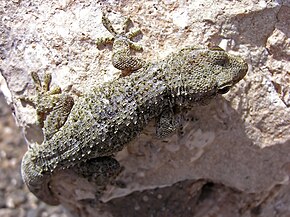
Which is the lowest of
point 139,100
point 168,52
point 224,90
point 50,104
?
point 50,104

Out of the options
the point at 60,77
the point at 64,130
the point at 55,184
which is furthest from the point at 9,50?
the point at 55,184

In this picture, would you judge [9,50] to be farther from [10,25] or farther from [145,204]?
[145,204]

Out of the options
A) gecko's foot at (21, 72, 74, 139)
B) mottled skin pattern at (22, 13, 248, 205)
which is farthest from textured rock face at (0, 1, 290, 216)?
mottled skin pattern at (22, 13, 248, 205)

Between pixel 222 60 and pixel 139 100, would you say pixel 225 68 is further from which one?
pixel 139 100

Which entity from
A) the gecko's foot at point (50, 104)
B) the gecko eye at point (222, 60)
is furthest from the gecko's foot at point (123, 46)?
the gecko eye at point (222, 60)

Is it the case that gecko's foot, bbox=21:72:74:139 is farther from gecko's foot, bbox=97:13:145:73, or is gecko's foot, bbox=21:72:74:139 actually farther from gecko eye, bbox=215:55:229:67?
gecko eye, bbox=215:55:229:67

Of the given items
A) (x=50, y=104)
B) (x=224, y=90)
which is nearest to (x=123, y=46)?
(x=50, y=104)
